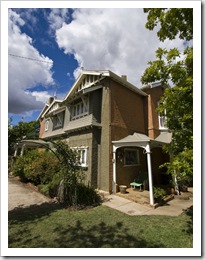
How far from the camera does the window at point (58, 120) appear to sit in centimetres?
1859

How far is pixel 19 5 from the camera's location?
15.1 feet

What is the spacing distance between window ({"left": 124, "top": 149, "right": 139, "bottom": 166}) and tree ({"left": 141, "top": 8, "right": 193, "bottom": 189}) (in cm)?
712

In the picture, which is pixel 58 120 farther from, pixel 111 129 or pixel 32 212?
pixel 32 212

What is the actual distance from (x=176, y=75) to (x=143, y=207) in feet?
22.2

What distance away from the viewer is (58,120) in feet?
63.9

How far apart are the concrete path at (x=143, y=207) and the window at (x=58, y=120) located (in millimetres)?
11543

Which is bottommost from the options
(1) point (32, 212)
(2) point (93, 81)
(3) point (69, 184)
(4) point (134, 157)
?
(1) point (32, 212)

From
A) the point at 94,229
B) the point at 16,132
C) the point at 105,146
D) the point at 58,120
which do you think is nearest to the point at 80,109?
the point at 105,146

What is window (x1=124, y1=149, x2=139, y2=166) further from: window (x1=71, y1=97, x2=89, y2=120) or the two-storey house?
window (x1=71, y1=97, x2=89, y2=120)

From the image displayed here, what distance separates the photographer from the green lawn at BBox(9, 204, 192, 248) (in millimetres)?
4781

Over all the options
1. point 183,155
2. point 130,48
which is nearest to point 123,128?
point 130,48

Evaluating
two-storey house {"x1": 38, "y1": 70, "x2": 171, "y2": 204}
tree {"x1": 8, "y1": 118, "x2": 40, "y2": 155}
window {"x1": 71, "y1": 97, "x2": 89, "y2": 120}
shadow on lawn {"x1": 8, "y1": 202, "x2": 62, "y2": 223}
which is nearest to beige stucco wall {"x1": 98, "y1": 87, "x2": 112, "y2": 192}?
two-storey house {"x1": 38, "y1": 70, "x2": 171, "y2": 204}

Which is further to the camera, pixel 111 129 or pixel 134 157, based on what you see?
pixel 134 157

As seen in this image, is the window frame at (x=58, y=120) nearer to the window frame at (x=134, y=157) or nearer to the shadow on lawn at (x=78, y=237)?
the window frame at (x=134, y=157)
